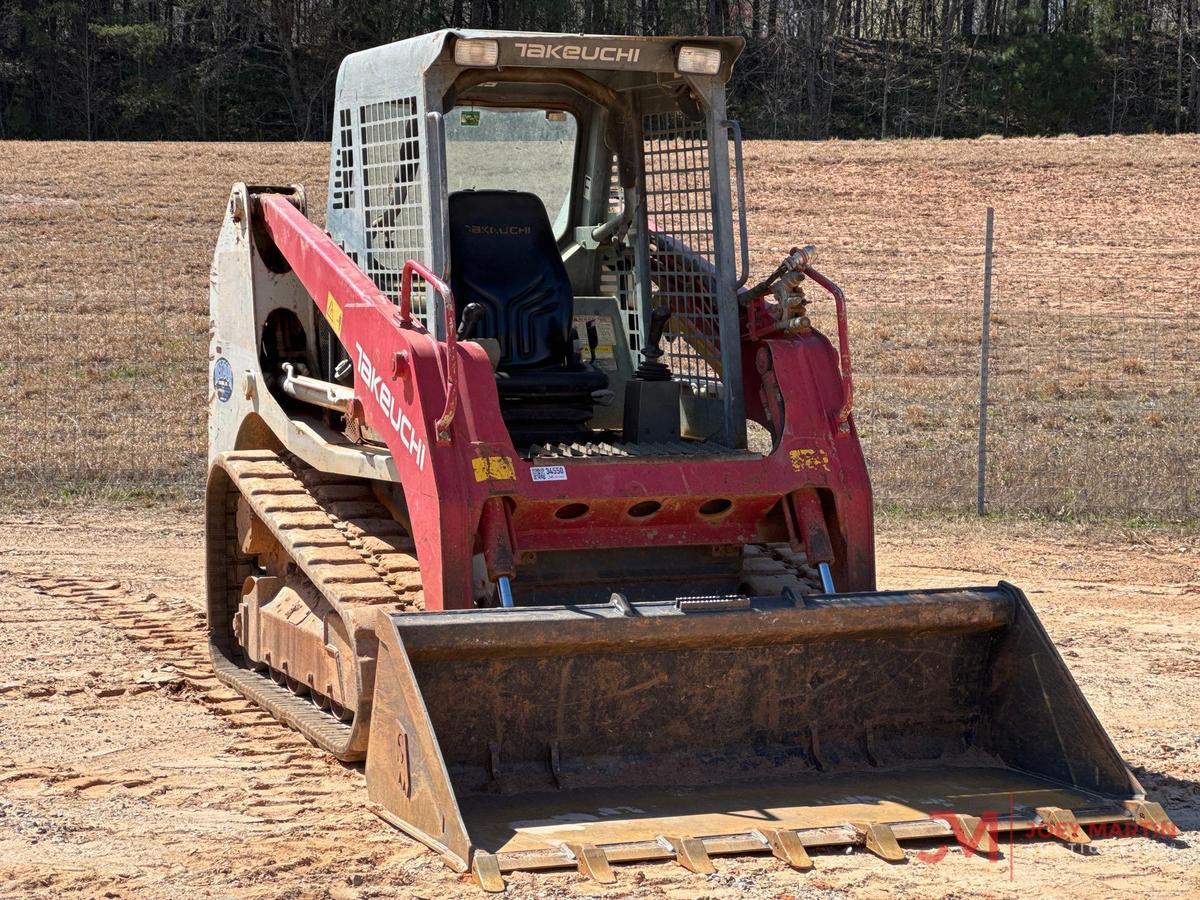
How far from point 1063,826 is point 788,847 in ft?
3.32

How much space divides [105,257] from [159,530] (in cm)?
1255

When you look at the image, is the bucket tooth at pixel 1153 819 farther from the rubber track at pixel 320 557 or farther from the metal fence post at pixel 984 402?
the metal fence post at pixel 984 402

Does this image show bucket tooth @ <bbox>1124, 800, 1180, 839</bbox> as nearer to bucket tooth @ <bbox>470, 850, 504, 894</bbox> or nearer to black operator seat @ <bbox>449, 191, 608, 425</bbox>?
bucket tooth @ <bbox>470, 850, 504, 894</bbox>

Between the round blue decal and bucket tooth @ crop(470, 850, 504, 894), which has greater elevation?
the round blue decal

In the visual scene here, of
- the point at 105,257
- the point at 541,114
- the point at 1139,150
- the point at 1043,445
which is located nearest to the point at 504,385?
the point at 541,114

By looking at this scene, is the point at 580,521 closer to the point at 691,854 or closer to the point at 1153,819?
the point at 691,854

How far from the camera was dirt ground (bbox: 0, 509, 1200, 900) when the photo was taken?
5.54 meters

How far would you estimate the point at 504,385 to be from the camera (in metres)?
7.63

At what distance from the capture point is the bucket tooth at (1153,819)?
6.08 m

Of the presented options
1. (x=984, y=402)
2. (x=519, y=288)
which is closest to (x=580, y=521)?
(x=519, y=288)

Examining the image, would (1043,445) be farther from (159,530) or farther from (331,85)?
(331,85)

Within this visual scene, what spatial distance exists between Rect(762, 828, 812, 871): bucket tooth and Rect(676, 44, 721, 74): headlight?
130 inches

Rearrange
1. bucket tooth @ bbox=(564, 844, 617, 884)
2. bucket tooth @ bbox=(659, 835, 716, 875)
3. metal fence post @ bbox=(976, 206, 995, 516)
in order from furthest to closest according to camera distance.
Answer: metal fence post @ bbox=(976, 206, 995, 516)
bucket tooth @ bbox=(659, 835, 716, 875)
bucket tooth @ bbox=(564, 844, 617, 884)

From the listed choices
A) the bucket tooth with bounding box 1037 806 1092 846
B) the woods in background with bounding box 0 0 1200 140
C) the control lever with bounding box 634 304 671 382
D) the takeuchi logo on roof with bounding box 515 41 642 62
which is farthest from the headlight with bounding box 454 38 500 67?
the woods in background with bounding box 0 0 1200 140
